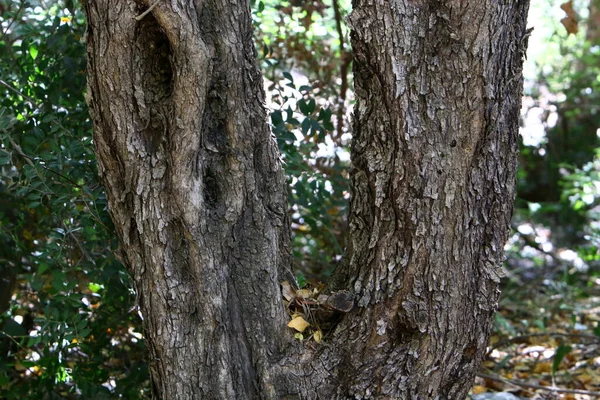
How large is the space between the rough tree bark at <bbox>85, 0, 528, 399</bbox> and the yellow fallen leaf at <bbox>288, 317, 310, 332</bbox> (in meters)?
0.04

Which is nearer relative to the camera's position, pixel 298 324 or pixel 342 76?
pixel 298 324

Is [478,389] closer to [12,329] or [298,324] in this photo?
[298,324]

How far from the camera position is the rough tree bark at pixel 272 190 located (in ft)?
6.50

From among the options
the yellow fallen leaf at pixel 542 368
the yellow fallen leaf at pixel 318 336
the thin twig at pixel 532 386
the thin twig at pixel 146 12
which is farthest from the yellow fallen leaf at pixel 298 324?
the yellow fallen leaf at pixel 542 368

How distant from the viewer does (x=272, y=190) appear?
2.18 meters

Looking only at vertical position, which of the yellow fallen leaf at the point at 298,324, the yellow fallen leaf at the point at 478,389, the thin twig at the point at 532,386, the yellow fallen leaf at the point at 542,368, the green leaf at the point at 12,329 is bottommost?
the yellow fallen leaf at the point at 542,368

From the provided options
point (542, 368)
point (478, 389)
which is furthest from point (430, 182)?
point (542, 368)

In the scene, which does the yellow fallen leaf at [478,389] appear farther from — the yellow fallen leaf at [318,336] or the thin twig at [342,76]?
the yellow fallen leaf at [318,336]

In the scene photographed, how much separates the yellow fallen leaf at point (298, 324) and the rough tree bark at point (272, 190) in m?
0.04

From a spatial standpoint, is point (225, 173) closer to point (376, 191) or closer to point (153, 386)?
point (376, 191)

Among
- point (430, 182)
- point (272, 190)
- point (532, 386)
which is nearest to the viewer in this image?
point (430, 182)

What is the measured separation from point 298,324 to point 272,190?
1.38 ft

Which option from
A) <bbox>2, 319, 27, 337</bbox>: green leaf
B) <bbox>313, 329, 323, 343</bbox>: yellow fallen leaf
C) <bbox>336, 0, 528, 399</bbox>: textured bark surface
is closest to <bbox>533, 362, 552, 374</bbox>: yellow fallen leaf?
<bbox>336, 0, 528, 399</bbox>: textured bark surface

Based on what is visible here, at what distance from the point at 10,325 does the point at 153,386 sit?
39.0 inches
